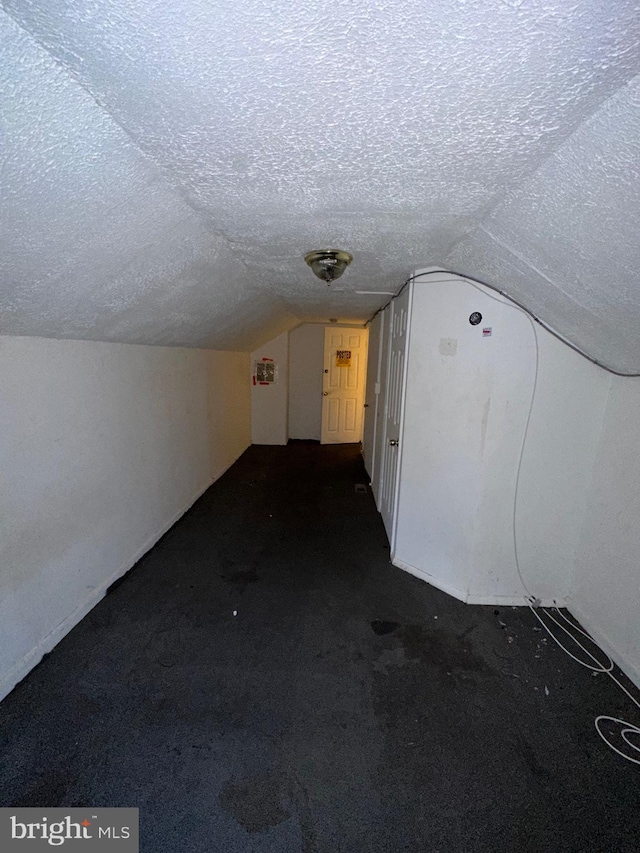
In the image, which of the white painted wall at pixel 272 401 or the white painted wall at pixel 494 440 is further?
the white painted wall at pixel 272 401

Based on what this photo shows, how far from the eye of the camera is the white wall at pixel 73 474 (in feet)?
5.18

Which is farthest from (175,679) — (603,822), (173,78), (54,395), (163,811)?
(173,78)

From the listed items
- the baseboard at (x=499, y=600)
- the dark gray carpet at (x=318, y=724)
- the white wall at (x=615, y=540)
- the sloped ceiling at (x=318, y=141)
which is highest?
the sloped ceiling at (x=318, y=141)

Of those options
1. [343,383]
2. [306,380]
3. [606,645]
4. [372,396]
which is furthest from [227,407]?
[606,645]

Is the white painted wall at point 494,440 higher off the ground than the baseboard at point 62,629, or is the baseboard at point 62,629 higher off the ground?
the white painted wall at point 494,440

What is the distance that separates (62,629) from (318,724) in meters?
1.45

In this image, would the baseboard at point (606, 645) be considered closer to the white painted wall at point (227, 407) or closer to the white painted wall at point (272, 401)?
the white painted wall at point (227, 407)

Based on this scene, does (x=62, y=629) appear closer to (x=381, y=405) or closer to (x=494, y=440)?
(x=494, y=440)

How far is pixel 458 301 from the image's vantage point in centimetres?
208

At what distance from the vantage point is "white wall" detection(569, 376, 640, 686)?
1.77 m

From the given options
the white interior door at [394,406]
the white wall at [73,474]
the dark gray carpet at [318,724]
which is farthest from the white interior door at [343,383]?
the dark gray carpet at [318,724]

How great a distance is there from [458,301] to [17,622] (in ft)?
9.31

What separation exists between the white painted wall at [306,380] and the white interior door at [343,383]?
268 mm

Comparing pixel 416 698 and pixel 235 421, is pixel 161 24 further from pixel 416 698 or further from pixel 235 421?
pixel 235 421
